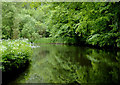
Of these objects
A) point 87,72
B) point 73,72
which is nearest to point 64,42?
point 73,72

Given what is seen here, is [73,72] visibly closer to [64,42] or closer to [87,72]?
[87,72]

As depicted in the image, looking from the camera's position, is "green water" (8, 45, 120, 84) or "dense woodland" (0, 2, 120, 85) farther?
"dense woodland" (0, 2, 120, 85)

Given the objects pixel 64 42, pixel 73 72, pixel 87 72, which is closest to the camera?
pixel 87 72

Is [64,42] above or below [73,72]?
above

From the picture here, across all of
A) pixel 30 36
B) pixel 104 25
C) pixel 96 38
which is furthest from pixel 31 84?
pixel 30 36

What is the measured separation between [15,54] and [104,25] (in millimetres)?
8982

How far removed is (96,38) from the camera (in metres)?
11.9

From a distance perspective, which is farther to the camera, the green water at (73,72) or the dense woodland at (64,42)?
the dense woodland at (64,42)

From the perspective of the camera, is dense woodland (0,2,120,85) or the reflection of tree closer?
the reflection of tree

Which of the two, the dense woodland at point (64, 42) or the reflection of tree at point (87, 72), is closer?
the reflection of tree at point (87, 72)

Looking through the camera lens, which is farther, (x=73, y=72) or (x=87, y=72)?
(x=73, y=72)

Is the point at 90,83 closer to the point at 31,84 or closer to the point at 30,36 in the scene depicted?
the point at 31,84

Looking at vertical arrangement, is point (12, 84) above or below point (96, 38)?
below

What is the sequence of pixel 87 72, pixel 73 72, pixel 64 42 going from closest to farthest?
pixel 87 72
pixel 73 72
pixel 64 42
